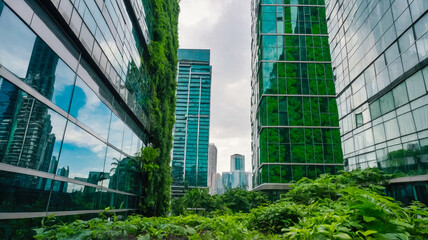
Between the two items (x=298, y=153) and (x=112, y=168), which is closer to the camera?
(x=112, y=168)

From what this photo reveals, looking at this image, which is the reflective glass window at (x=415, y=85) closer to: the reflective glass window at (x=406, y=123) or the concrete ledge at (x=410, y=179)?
the reflective glass window at (x=406, y=123)

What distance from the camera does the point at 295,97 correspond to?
116 feet

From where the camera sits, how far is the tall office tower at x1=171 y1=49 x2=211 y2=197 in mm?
120812

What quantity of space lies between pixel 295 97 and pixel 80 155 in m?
30.9

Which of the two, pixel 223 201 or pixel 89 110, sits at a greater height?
pixel 89 110

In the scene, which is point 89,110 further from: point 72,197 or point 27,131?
point 27,131

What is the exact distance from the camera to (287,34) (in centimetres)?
3800

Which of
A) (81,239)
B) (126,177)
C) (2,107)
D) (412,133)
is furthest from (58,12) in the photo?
(412,133)

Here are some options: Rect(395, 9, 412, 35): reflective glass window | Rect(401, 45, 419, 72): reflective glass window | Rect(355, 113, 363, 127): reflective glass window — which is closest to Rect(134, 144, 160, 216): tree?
Rect(355, 113, 363, 127): reflective glass window

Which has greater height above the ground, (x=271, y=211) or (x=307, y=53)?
(x=307, y=53)

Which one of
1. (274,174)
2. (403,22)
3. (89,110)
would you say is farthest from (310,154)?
(89,110)

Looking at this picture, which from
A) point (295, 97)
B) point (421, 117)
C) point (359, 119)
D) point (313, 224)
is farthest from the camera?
point (295, 97)

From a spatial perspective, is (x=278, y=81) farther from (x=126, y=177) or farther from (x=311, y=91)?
(x=126, y=177)

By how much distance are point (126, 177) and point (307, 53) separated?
32140mm
